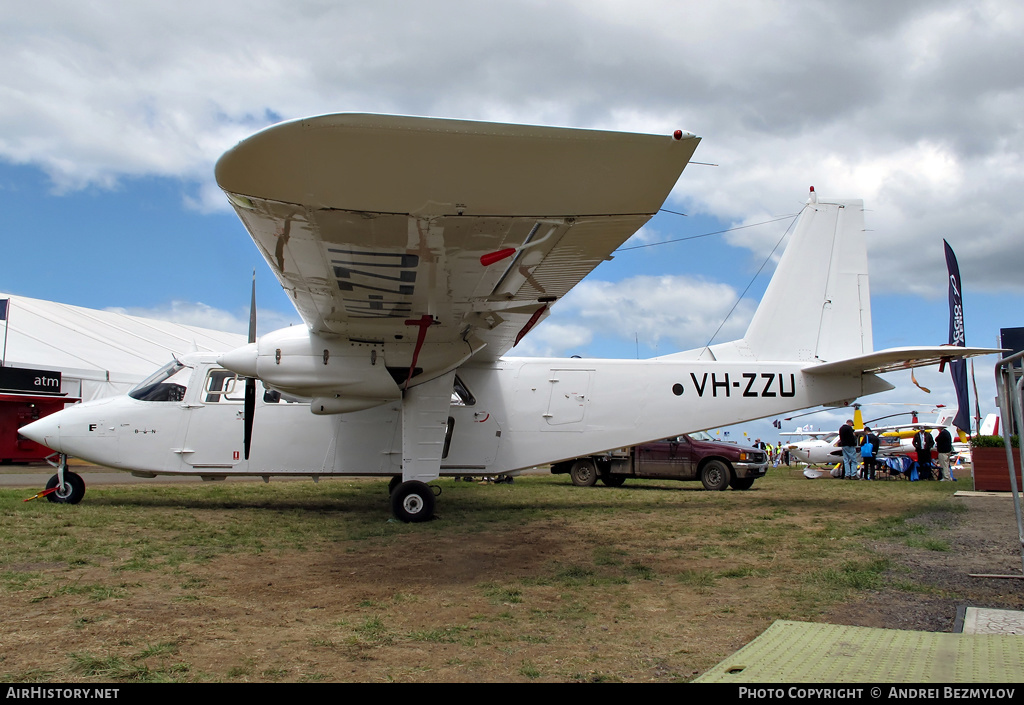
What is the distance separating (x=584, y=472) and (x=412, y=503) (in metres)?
8.90

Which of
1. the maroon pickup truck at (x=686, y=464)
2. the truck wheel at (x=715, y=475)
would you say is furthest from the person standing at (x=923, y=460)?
the truck wheel at (x=715, y=475)

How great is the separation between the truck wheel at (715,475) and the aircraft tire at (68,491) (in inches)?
498

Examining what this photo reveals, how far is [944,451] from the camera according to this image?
66.6 feet

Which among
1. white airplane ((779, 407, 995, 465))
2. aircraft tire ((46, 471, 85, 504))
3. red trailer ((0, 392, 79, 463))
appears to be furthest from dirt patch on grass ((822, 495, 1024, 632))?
red trailer ((0, 392, 79, 463))

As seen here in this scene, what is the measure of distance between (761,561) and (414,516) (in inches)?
179

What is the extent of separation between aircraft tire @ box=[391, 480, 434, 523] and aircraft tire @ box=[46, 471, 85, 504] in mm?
5274

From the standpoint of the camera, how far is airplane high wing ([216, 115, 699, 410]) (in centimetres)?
385

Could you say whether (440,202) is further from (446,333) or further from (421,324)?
(446,333)

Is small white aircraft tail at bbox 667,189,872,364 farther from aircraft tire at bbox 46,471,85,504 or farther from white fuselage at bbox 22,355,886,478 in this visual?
aircraft tire at bbox 46,471,85,504

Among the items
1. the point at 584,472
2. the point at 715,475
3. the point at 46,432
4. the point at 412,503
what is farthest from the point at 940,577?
the point at 584,472

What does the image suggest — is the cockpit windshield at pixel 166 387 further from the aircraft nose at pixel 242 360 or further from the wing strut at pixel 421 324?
the wing strut at pixel 421 324

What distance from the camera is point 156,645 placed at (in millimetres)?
3715
